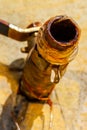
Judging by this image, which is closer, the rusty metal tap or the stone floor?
the rusty metal tap

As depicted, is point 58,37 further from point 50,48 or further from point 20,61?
point 20,61

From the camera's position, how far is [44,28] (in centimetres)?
95

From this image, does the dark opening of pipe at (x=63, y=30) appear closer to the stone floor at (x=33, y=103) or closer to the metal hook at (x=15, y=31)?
the metal hook at (x=15, y=31)

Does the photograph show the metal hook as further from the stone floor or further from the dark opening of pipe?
the dark opening of pipe

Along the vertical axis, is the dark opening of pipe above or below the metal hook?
above

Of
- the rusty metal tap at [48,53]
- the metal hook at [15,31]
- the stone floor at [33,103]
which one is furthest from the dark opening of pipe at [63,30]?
the stone floor at [33,103]

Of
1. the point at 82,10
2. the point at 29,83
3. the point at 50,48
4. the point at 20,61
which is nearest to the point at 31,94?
the point at 29,83

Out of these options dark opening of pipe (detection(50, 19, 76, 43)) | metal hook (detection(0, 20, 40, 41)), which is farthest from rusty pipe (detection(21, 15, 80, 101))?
metal hook (detection(0, 20, 40, 41))

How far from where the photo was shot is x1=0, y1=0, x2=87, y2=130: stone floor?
1.18m

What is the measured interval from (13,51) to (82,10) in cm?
33

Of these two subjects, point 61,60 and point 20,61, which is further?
point 20,61

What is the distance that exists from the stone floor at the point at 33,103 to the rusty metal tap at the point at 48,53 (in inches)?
2.0

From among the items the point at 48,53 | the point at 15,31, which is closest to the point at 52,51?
the point at 48,53

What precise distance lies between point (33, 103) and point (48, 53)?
0.30m
